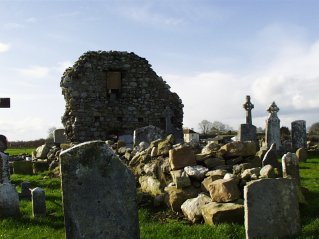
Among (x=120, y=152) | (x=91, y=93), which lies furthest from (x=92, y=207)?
(x=91, y=93)

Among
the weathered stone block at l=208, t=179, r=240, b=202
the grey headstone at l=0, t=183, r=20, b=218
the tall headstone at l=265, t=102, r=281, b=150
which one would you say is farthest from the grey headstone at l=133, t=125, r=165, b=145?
the weathered stone block at l=208, t=179, r=240, b=202

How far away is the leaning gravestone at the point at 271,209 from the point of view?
20.7 feet

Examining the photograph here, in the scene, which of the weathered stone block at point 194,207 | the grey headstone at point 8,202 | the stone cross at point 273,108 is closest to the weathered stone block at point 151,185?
the weathered stone block at point 194,207

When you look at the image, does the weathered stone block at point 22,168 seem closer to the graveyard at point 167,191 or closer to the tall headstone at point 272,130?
the graveyard at point 167,191

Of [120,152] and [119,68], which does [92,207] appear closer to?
[120,152]

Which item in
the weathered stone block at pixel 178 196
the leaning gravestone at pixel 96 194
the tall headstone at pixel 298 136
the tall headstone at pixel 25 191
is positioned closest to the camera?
the leaning gravestone at pixel 96 194

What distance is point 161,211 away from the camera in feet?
28.1

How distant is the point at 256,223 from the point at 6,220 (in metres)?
5.06

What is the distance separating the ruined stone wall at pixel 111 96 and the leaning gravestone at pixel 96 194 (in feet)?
52.6

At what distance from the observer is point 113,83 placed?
21750mm

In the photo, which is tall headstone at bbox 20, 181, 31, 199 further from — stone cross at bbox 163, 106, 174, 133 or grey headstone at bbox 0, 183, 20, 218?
stone cross at bbox 163, 106, 174, 133

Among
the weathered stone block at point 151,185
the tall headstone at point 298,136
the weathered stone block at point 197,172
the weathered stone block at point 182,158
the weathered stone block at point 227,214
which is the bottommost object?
the weathered stone block at point 227,214

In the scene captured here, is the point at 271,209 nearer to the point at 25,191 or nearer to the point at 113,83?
the point at 25,191

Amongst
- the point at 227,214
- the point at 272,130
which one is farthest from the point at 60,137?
the point at 227,214
